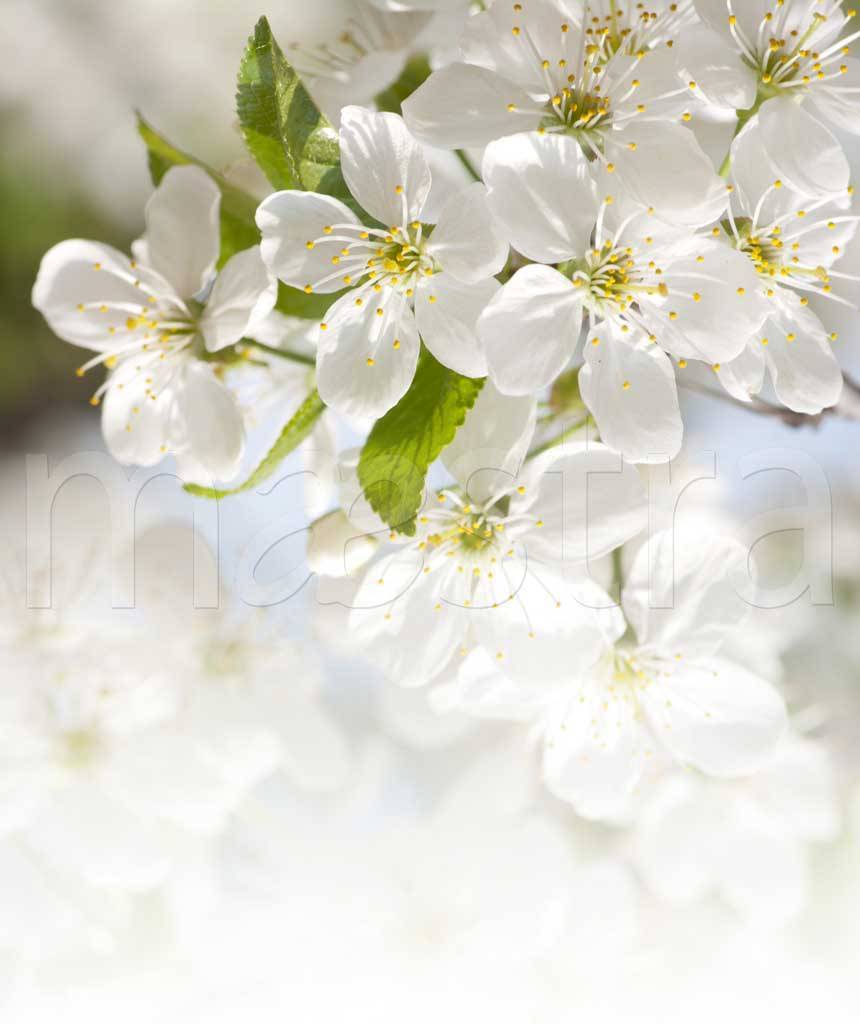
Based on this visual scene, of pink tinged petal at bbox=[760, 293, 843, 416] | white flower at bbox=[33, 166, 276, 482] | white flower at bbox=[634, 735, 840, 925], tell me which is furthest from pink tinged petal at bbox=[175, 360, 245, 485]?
white flower at bbox=[634, 735, 840, 925]

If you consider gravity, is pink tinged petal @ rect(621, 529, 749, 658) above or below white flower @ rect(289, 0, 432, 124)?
below

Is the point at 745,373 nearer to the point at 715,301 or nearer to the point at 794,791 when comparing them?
the point at 715,301

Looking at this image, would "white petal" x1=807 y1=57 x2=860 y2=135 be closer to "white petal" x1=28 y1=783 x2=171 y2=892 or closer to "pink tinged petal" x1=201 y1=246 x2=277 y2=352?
"pink tinged petal" x1=201 y1=246 x2=277 y2=352

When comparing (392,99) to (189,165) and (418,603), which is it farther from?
(418,603)

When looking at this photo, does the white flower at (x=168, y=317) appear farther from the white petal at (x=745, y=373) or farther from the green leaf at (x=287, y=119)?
the white petal at (x=745, y=373)

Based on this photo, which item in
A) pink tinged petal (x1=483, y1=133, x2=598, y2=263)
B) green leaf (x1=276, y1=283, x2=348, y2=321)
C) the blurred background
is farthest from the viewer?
the blurred background

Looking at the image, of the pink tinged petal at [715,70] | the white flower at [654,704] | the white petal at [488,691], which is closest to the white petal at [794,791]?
the white flower at [654,704]
